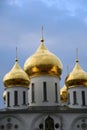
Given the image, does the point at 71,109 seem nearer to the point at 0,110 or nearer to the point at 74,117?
the point at 74,117

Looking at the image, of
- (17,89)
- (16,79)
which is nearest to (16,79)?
(16,79)

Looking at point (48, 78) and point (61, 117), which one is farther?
point (48, 78)

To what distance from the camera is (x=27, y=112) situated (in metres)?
39.3

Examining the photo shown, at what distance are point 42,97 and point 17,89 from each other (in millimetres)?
2180

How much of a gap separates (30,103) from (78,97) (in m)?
4.05

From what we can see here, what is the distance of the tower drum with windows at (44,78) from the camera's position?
41.4 m

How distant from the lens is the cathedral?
39312mm

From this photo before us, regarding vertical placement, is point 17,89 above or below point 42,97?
above

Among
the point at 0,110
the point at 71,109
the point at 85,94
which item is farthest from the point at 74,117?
the point at 0,110

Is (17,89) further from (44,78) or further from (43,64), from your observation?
(43,64)

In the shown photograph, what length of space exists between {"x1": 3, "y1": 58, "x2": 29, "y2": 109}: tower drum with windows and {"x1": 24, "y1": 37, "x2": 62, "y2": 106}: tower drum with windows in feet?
3.45

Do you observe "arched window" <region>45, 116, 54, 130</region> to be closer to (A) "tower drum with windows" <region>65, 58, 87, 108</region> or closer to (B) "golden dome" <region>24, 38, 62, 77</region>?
(A) "tower drum with windows" <region>65, 58, 87, 108</region>

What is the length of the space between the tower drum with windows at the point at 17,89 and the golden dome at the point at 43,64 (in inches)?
46.4

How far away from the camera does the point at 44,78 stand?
42062 mm
